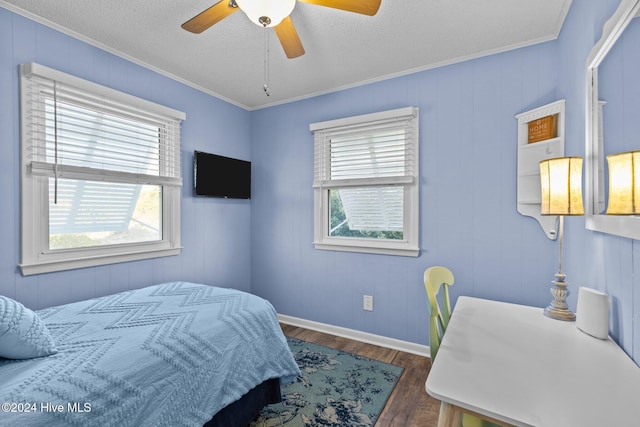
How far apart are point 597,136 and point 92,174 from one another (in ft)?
10.0

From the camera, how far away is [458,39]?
2.14 metres

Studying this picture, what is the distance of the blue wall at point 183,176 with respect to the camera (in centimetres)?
179

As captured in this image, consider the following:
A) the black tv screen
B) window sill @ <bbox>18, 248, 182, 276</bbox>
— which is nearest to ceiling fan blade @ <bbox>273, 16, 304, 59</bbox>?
the black tv screen

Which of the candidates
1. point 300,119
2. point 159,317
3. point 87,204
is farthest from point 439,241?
point 87,204

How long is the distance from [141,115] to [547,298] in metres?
3.54

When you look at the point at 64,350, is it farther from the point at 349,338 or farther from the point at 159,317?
the point at 349,338

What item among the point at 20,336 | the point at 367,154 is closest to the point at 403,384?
the point at 367,154

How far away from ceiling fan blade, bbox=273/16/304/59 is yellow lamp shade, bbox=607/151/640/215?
1497 millimetres

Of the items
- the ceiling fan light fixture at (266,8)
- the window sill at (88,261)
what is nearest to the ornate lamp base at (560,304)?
the ceiling fan light fixture at (266,8)

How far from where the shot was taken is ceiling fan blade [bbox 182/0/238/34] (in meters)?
1.46

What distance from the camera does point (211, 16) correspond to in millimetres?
1553

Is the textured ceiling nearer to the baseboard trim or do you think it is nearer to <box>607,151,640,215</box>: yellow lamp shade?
<box>607,151,640,215</box>: yellow lamp shade

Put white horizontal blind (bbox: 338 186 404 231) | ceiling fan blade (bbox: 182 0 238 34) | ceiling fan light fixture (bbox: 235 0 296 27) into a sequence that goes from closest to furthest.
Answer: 1. ceiling fan light fixture (bbox: 235 0 296 27)
2. ceiling fan blade (bbox: 182 0 238 34)
3. white horizontal blind (bbox: 338 186 404 231)

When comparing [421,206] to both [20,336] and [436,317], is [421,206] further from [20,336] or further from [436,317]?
[20,336]
